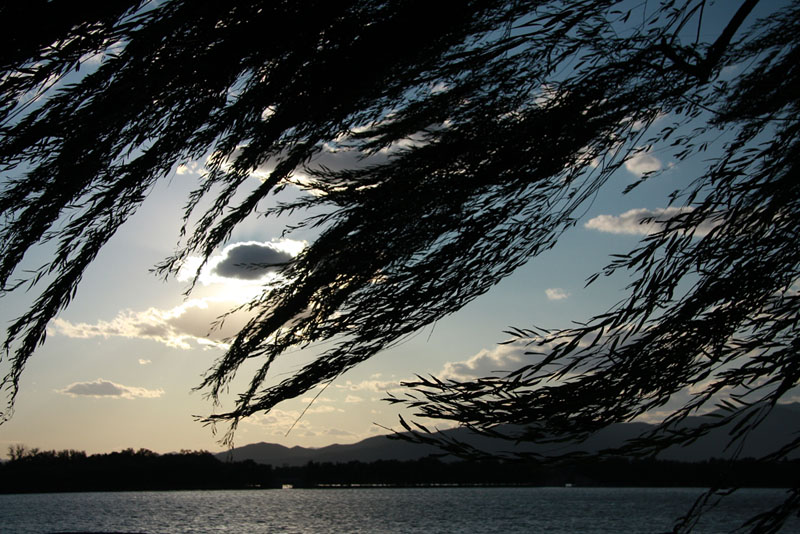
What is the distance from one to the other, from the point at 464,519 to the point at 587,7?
88657 millimetres

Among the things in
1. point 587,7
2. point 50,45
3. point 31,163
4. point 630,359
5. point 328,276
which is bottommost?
point 630,359

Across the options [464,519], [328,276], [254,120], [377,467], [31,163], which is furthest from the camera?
[377,467]

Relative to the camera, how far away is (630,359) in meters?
1.91

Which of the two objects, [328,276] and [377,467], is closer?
[328,276]

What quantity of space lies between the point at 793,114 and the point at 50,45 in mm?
3187

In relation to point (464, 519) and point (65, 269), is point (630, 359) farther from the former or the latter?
point (464, 519)

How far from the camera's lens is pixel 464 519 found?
82375 mm

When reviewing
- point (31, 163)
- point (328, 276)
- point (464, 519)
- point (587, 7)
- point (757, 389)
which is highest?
point (587, 7)

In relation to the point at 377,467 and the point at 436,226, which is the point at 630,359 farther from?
the point at 377,467

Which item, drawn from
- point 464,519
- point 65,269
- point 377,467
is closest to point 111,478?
point 377,467

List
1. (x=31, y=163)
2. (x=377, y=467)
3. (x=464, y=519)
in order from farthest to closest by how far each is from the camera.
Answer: (x=377, y=467), (x=464, y=519), (x=31, y=163)

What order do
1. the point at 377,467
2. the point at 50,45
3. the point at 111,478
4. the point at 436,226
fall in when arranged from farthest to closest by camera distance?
the point at 377,467 < the point at 111,478 < the point at 436,226 < the point at 50,45

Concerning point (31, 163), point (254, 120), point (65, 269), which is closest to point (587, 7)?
point (254, 120)

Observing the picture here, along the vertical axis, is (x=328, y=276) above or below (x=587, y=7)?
below
